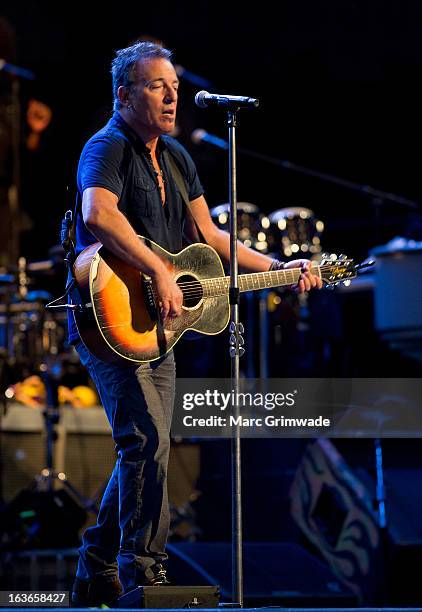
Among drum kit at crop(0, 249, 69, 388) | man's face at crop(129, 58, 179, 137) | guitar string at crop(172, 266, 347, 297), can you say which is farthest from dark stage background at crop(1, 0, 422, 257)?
man's face at crop(129, 58, 179, 137)

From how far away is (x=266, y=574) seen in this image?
569cm

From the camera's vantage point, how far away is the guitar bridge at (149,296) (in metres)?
3.86

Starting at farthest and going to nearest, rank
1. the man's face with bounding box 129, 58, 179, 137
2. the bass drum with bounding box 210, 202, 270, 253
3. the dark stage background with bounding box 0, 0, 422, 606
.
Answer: the bass drum with bounding box 210, 202, 270, 253 → the dark stage background with bounding box 0, 0, 422, 606 → the man's face with bounding box 129, 58, 179, 137

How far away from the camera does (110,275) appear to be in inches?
151

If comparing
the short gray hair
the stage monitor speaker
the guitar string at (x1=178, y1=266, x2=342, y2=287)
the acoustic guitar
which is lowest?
the stage monitor speaker

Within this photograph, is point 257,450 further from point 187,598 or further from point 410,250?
point 187,598

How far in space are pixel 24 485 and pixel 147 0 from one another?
4.39 meters

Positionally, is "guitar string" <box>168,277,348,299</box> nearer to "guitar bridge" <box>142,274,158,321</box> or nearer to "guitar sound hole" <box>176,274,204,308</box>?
"guitar sound hole" <box>176,274,204,308</box>

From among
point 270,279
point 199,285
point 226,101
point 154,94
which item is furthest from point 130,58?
point 270,279

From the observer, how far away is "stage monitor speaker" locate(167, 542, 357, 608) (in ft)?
18.1

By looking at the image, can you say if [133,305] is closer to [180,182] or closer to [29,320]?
[180,182]

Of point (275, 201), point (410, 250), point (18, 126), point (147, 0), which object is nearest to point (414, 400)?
point (410, 250)

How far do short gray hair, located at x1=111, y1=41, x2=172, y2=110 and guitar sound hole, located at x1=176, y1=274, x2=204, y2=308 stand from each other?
0.73m

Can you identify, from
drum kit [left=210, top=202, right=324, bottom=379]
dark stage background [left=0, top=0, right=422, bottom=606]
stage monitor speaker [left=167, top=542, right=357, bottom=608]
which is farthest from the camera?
drum kit [left=210, top=202, right=324, bottom=379]
